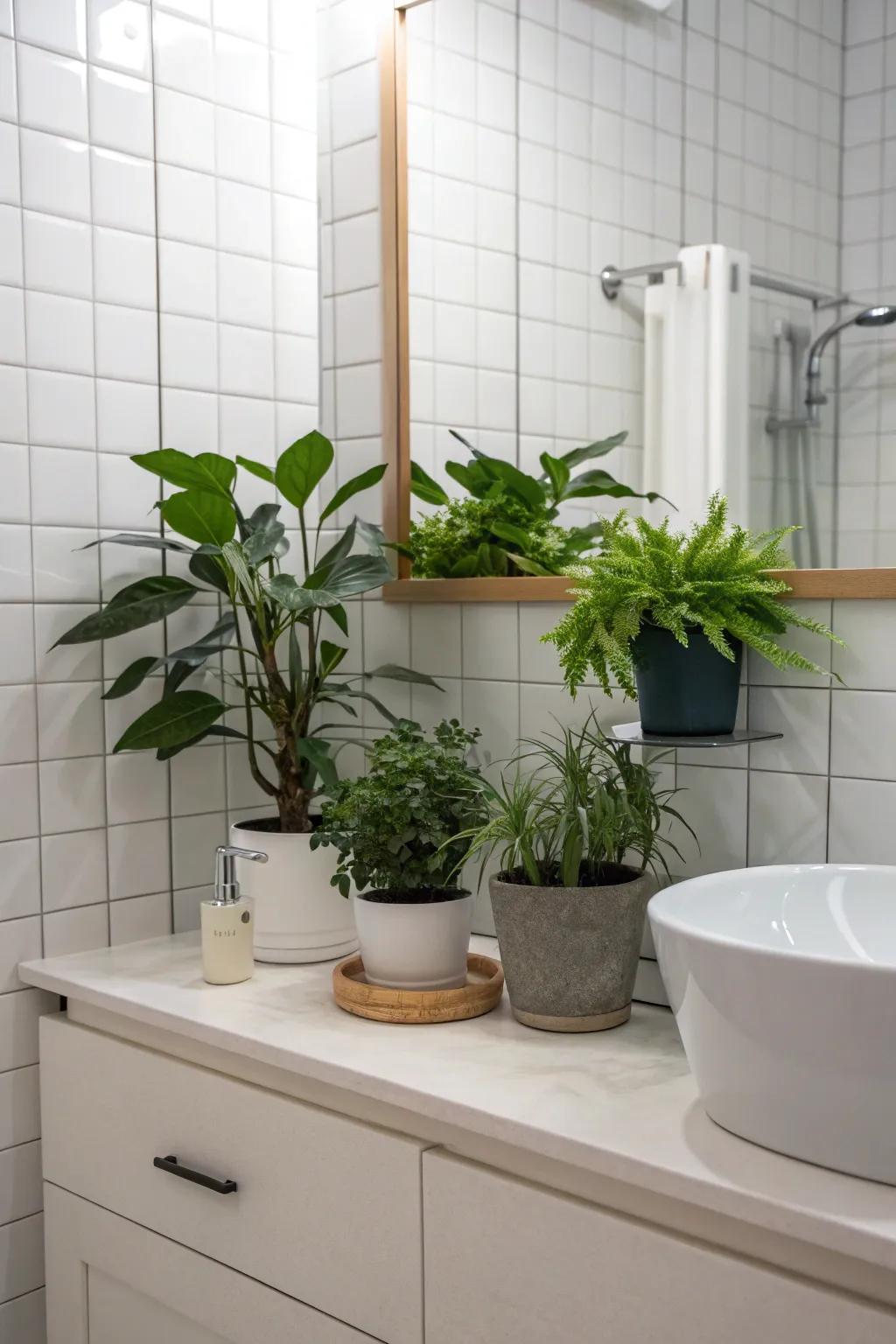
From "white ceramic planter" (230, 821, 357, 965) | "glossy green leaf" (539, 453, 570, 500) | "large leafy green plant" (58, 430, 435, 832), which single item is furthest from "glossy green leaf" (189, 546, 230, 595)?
"glossy green leaf" (539, 453, 570, 500)

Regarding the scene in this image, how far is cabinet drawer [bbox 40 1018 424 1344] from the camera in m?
1.13

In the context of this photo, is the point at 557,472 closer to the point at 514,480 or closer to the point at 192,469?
the point at 514,480

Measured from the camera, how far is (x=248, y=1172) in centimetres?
127

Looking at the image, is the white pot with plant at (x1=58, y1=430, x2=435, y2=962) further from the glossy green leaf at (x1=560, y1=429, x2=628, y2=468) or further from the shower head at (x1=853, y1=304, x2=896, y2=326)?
the shower head at (x1=853, y1=304, x2=896, y2=326)

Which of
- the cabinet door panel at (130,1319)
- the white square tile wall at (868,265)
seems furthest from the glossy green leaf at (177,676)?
the white square tile wall at (868,265)

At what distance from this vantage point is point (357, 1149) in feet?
3.80

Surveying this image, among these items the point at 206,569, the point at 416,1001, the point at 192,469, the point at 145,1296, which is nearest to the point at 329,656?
the point at 206,569

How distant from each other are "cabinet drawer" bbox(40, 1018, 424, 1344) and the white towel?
104 cm

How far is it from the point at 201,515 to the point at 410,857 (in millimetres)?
486

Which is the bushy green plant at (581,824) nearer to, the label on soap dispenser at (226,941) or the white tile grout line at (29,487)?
the label on soap dispenser at (226,941)

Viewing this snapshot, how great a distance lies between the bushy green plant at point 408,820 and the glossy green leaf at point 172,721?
0.25 m

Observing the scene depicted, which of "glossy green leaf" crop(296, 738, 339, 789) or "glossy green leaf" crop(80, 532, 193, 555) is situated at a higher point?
"glossy green leaf" crop(80, 532, 193, 555)

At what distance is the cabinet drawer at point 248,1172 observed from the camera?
1133 millimetres

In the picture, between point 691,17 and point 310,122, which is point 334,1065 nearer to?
point 310,122
